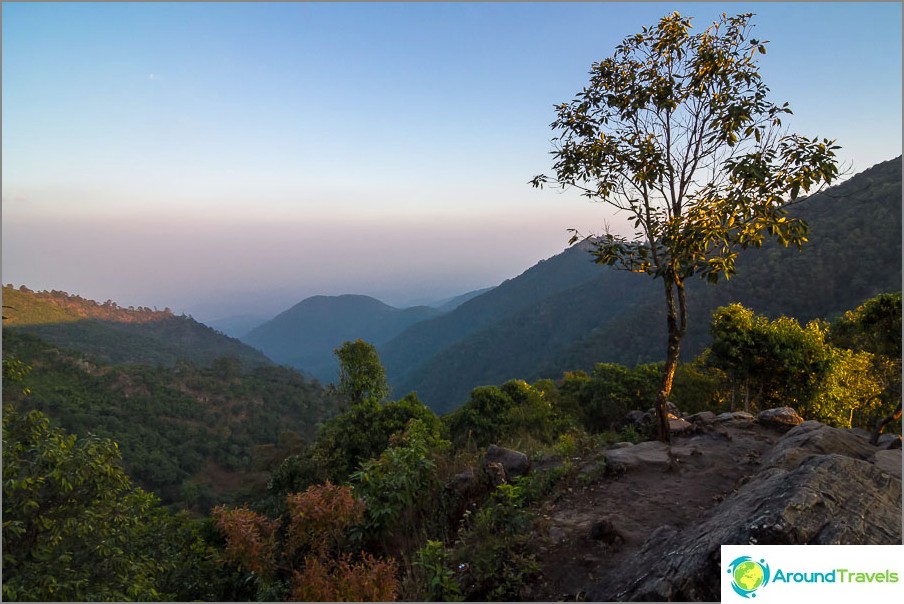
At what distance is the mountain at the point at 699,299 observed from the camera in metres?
42.3

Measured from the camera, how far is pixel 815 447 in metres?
6.54

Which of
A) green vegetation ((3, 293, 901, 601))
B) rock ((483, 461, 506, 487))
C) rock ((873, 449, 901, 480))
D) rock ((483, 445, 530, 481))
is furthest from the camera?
rock ((483, 445, 530, 481))

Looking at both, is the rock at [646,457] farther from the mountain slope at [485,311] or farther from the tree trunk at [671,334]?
the mountain slope at [485,311]

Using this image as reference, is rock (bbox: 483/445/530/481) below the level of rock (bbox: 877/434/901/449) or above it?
above

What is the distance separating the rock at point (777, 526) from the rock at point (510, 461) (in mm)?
3340

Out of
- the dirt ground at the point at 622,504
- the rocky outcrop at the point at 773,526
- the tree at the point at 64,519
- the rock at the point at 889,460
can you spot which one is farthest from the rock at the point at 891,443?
the tree at the point at 64,519

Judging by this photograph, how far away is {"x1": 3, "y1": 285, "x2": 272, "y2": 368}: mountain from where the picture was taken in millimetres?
73125

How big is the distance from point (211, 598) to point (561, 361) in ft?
208

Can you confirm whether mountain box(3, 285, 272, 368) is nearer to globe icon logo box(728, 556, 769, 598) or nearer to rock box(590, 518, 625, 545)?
rock box(590, 518, 625, 545)

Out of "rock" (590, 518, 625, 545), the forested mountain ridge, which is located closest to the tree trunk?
"rock" (590, 518, 625, 545)

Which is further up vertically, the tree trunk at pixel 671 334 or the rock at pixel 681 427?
the tree trunk at pixel 671 334

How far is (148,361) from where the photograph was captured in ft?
247

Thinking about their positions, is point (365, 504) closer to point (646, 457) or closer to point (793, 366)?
point (646, 457)

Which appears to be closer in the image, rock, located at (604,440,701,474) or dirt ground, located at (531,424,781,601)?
dirt ground, located at (531,424,781,601)
